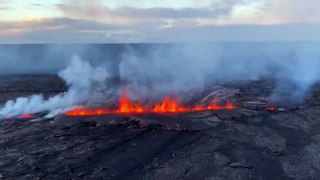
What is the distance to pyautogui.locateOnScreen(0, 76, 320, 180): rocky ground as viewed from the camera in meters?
16.2

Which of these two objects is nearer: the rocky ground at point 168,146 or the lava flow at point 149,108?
the rocky ground at point 168,146

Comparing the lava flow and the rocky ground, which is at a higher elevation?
the lava flow

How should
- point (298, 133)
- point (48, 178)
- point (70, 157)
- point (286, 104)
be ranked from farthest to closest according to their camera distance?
point (286, 104)
point (298, 133)
point (70, 157)
point (48, 178)

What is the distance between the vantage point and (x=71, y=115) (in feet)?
85.7

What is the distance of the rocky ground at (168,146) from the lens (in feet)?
53.3

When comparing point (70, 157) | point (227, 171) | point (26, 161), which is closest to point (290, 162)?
point (227, 171)

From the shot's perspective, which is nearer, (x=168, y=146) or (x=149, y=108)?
(x=168, y=146)

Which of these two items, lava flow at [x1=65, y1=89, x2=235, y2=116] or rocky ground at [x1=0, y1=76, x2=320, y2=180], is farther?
lava flow at [x1=65, y1=89, x2=235, y2=116]

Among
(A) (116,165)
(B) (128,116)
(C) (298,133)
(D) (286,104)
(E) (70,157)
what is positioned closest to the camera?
(A) (116,165)

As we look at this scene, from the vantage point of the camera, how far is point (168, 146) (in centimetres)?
1905

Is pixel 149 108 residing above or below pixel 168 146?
above

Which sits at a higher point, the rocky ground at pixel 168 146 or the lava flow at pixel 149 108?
the lava flow at pixel 149 108

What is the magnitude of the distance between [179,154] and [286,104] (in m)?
13.5

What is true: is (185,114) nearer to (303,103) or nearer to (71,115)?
(71,115)
